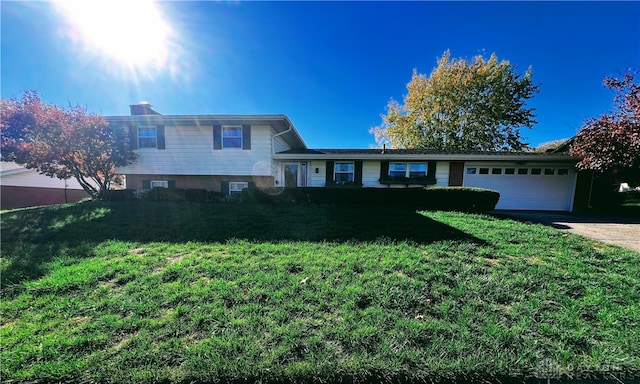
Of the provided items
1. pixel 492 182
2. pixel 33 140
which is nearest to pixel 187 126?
pixel 33 140

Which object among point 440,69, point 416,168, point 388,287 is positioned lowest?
point 388,287

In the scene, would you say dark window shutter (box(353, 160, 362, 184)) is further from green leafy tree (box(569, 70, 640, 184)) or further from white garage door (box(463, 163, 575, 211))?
green leafy tree (box(569, 70, 640, 184))

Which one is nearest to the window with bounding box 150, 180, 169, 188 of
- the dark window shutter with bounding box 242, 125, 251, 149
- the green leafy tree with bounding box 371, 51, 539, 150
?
the dark window shutter with bounding box 242, 125, 251, 149

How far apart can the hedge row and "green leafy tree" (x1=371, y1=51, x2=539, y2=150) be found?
50.2 feet

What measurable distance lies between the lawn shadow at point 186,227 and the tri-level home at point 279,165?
3181 millimetres

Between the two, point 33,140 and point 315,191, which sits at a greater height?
point 33,140

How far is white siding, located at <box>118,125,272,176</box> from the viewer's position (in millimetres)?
11000

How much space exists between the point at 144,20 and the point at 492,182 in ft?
46.7

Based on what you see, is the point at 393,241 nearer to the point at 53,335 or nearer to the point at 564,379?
the point at 564,379

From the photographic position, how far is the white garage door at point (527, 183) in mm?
11680

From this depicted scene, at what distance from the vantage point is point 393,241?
4.96m

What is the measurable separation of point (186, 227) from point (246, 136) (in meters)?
5.79

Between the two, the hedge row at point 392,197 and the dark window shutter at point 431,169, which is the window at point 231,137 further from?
the dark window shutter at point 431,169

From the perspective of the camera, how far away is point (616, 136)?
8508 mm
